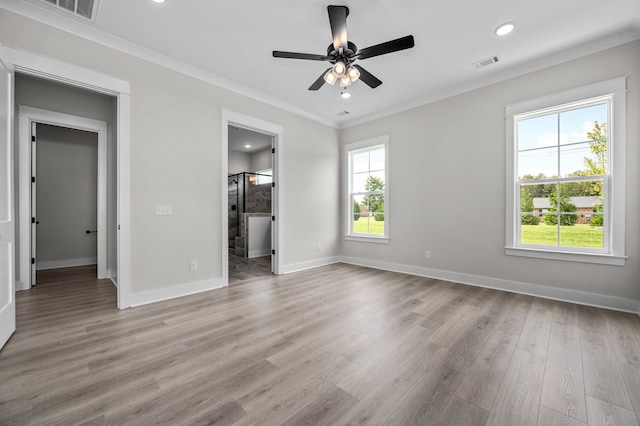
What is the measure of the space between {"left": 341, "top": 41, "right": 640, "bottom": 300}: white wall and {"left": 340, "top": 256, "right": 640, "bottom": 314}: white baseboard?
6 cm

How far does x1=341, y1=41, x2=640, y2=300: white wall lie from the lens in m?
2.75

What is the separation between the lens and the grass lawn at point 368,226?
16.4ft

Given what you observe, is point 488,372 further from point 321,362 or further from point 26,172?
point 26,172

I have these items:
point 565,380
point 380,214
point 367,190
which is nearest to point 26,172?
point 367,190

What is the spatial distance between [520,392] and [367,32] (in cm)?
321

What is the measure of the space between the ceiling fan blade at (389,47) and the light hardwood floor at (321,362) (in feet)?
Answer: 8.05

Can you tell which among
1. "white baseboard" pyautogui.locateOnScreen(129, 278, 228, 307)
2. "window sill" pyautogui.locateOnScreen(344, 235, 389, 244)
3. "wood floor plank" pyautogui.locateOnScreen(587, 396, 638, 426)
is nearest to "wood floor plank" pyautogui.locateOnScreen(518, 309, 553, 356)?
"wood floor plank" pyautogui.locateOnScreen(587, 396, 638, 426)

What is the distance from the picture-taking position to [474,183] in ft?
12.4

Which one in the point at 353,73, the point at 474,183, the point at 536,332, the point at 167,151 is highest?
the point at 353,73

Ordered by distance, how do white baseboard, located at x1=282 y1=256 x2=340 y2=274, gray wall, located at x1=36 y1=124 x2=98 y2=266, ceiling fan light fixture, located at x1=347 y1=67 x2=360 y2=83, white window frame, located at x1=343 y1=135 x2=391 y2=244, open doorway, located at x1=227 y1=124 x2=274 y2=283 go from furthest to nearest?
open doorway, located at x1=227 y1=124 x2=274 y2=283
gray wall, located at x1=36 y1=124 x2=98 y2=266
white window frame, located at x1=343 y1=135 x2=391 y2=244
white baseboard, located at x1=282 y1=256 x2=340 y2=274
ceiling fan light fixture, located at x1=347 y1=67 x2=360 y2=83

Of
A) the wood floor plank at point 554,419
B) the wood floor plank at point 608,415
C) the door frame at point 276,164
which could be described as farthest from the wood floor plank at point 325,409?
the door frame at point 276,164

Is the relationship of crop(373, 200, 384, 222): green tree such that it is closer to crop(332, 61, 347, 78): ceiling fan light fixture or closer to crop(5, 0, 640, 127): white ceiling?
crop(5, 0, 640, 127): white ceiling

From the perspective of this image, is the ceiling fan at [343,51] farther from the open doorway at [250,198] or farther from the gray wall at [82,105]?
the gray wall at [82,105]

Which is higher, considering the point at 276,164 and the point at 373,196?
the point at 276,164
